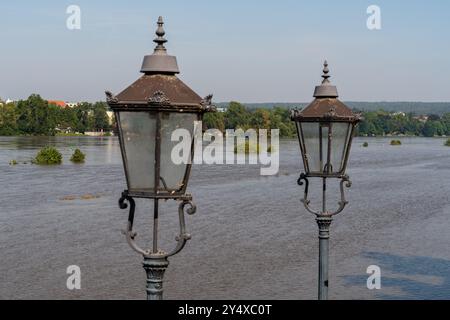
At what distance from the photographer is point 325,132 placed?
748cm

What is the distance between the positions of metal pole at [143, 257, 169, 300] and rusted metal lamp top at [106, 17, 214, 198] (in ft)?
1.21

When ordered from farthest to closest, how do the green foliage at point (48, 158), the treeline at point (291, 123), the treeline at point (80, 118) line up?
the treeline at point (80, 118) → the treeline at point (291, 123) → the green foliage at point (48, 158)

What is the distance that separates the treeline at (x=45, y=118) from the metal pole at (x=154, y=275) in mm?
115888

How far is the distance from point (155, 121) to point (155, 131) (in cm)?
6

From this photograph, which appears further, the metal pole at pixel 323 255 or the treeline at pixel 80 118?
the treeline at pixel 80 118

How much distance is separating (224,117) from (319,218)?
109723 millimetres

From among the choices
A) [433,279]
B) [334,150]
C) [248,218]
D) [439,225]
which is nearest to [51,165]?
[248,218]

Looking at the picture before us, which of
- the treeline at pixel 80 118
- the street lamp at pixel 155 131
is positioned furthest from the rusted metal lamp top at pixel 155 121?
the treeline at pixel 80 118

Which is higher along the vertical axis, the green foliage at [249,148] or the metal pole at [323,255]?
the metal pole at [323,255]

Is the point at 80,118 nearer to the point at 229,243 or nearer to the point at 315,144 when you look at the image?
the point at 229,243

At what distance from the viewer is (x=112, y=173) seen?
46.6 m

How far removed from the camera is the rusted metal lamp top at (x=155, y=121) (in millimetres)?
4434

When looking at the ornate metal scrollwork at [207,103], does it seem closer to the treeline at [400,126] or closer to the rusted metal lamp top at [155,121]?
the rusted metal lamp top at [155,121]

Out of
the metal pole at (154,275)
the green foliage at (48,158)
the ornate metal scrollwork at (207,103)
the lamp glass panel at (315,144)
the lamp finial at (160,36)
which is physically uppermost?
the lamp finial at (160,36)
